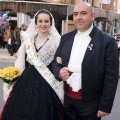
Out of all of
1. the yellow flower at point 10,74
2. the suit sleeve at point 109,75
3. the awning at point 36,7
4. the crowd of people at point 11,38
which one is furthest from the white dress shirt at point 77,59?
the awning at point 36,7

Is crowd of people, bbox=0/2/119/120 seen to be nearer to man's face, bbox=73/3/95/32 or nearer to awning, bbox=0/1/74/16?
man's face, bbox=73/3/95/32

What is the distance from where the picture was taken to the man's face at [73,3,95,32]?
2.68 meters

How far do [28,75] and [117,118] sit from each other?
2.30 metres

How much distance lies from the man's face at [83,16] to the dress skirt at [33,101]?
956 millimetres

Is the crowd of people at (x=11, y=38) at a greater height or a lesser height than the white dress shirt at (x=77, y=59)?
lesser

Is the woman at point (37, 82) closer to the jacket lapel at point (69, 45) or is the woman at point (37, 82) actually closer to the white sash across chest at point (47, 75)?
the white sash across chest at point (47, 75)

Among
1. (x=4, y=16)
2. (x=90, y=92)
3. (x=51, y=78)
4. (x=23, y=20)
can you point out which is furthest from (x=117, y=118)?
(x=23, y=20)

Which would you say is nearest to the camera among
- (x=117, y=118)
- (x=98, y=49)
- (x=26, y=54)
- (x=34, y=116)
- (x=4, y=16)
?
(x=98, y=49)

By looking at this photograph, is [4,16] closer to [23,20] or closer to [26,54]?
[23,20]

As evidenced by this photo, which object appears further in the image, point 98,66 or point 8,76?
point 8,76

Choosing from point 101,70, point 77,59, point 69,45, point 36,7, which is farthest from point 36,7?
point 101,70

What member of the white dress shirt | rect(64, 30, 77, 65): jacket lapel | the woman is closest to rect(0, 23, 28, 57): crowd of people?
the woman

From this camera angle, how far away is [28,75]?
351cm

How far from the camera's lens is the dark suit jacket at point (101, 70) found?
2.64 meters
